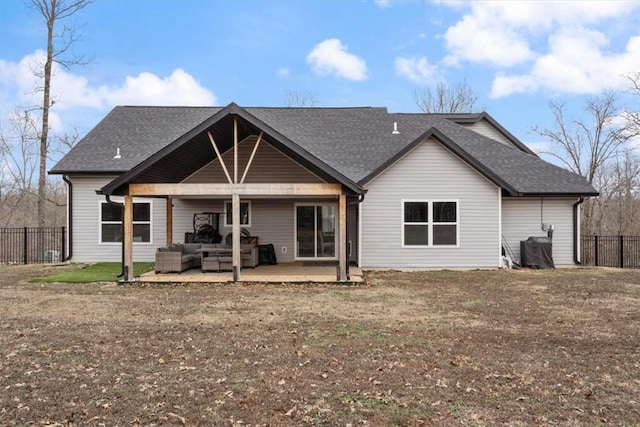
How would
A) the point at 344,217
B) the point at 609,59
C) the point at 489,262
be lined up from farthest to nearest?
1. the point at 609,59
2. the point at 489,262
3. the point at 344,217

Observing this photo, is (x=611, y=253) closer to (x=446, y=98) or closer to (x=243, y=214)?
(x=243, y=214)

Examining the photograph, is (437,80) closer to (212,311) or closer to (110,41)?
(110,41)

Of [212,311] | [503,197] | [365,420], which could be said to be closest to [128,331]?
[212,311]

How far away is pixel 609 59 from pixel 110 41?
1017 inches

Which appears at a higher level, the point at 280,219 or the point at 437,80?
the point at 437,80

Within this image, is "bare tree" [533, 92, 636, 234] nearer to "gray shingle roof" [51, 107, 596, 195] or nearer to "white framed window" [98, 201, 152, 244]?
"gray shingle roof" [51, 107, 596, 195]

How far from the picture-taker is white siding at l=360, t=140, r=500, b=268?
14.0 m

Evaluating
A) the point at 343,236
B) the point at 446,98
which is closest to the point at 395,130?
the point at 343,236

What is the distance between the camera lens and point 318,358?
18.0 feet

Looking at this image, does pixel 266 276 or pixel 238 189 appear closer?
pixel 238 189

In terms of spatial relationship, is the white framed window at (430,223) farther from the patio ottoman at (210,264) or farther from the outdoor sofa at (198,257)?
the patio ottoman at (210,264)

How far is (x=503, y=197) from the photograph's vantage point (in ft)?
48.5

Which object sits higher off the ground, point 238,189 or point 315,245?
point 238,189

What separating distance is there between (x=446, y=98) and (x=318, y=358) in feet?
104
